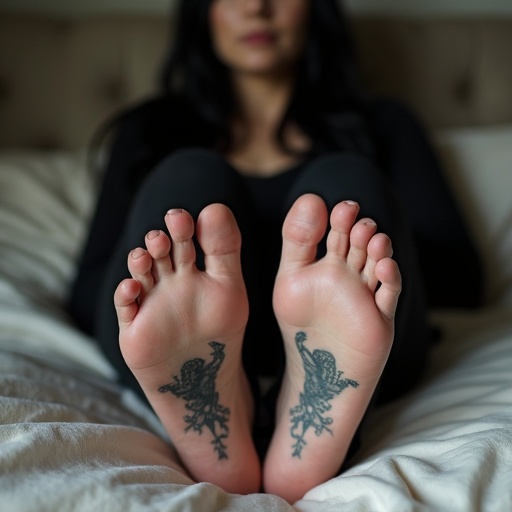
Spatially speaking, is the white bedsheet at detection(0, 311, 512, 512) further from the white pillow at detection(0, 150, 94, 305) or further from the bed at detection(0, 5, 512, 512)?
the white pillow at detection(0, 150, 94, 305)

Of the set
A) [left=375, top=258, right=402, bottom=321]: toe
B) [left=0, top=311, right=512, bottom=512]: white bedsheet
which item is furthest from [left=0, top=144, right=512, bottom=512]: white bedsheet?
[left=375, top=258, right=402, bottom=321]: toe

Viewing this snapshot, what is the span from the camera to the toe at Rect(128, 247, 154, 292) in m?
0.49

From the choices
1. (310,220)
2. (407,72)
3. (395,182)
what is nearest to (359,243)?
(310,220)

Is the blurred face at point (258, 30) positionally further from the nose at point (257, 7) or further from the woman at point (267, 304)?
the woman at point (267, 304)

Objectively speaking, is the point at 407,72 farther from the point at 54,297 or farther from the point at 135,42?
the point at 54,297

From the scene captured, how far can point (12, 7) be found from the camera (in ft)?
4.52

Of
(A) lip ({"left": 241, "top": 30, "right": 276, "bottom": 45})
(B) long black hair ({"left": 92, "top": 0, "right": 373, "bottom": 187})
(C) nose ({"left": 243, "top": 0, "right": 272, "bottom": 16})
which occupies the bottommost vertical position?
(B) long black hair ({"left": 92, "top": 0, "right": 373, "bottom": 187})

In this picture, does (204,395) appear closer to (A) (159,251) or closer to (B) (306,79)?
(A) (159,251)

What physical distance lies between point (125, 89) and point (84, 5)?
0.30 metres

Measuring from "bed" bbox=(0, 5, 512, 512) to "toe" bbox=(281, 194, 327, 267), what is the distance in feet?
0.57

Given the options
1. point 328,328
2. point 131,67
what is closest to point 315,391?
point 328,328

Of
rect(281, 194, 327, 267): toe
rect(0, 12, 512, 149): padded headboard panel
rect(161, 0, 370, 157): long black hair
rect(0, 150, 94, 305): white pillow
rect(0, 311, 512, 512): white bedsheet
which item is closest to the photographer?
rect(0, 311, 512, 512): white bedsheet

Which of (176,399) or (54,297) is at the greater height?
(176,399)

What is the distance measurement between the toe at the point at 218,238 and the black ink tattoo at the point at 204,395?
2.5 inches
